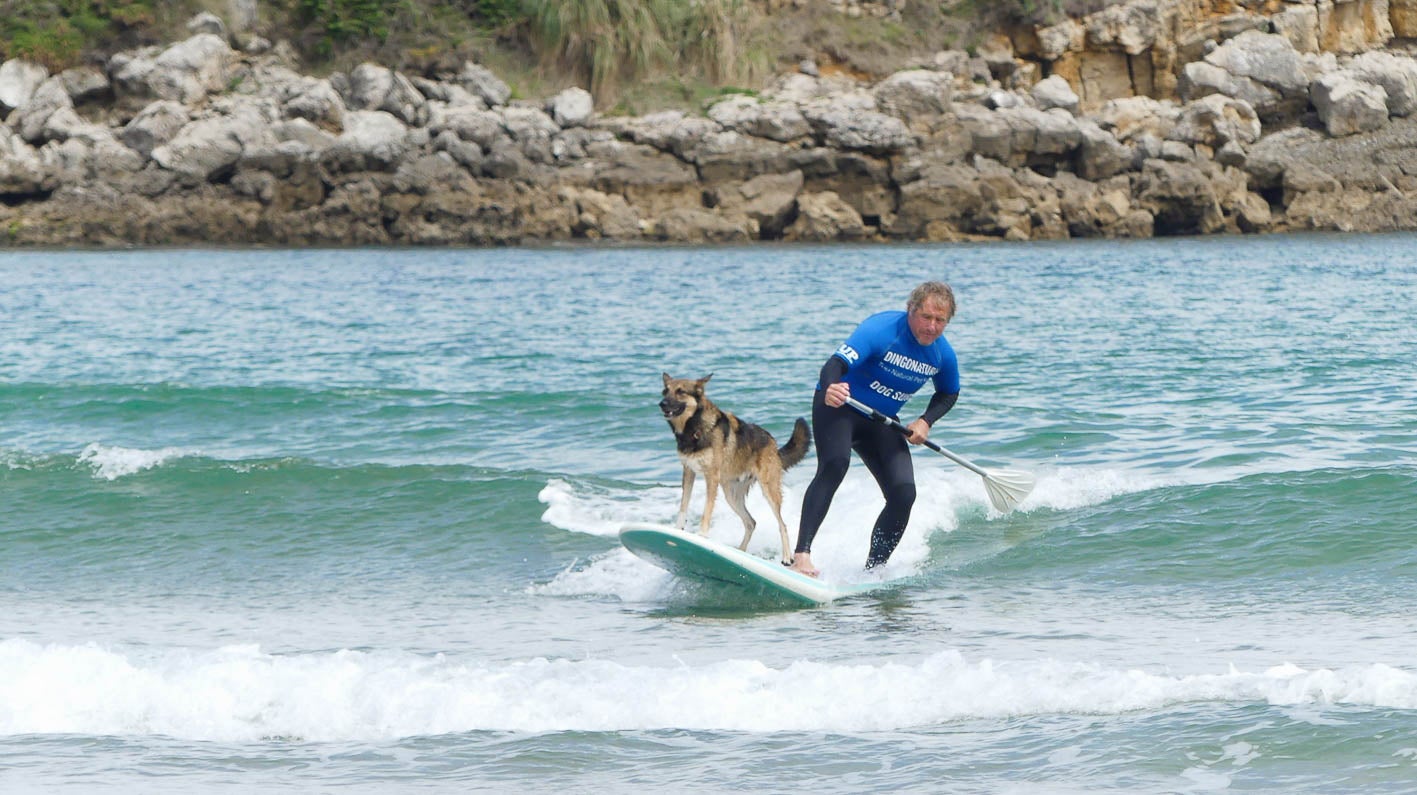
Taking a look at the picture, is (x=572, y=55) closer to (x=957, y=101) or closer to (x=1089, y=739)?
(x=957, y=101)

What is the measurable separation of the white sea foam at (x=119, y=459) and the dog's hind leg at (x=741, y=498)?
5770mm

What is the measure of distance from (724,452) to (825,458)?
885mm

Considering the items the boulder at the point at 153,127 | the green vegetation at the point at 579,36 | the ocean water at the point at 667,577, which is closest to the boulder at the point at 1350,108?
the green vegetation at the point at 579,36

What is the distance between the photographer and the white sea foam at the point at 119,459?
12.0m

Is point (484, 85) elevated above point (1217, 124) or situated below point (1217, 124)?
above

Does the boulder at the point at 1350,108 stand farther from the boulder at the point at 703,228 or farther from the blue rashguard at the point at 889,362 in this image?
the blue rashguard at the point at 889,362

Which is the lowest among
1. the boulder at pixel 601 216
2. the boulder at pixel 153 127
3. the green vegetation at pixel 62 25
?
the boulder at pixel 601 216

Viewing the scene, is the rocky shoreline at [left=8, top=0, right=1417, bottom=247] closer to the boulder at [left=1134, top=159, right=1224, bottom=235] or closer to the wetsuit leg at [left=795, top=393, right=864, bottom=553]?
the boulder at [left=1134, top=159, right=1224, bottom=235]

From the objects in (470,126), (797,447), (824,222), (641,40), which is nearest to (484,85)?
(470,126)

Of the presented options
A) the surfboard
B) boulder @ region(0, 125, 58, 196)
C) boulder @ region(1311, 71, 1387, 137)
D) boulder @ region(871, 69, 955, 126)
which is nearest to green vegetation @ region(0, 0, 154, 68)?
boulder @ region(0, 125, 58, 196)

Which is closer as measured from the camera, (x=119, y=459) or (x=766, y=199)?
(x=119, y=459)

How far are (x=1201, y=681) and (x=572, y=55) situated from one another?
156 ft

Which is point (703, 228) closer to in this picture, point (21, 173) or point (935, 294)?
point (21, 173)

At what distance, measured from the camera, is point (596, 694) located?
5918 millimetres
